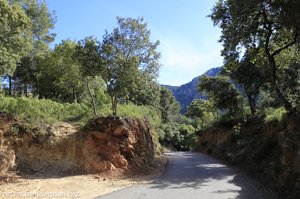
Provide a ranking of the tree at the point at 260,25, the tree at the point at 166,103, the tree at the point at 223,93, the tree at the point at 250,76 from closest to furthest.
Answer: the tree at the point at 260,25, the tree at the point at 250,76, the tree at the point at 223,93, the tree at the point at 166,103

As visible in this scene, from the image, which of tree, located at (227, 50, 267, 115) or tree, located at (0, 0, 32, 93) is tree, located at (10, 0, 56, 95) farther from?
tree, located at (227, 50, 267, 115)

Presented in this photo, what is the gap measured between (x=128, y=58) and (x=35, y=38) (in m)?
21.3

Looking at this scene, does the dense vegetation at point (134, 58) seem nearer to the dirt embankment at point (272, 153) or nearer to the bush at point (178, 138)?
the dirt embankment at point (272, 153)

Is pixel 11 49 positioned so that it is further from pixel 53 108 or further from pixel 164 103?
pixel 164 103

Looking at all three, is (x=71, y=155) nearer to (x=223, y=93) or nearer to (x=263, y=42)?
(x=263, y=42)

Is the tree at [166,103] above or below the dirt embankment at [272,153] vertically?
above

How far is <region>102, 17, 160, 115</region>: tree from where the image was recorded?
20453 mm

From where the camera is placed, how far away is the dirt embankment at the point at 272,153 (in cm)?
1255

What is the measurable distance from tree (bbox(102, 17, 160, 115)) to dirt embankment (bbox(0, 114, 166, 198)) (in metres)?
2.67

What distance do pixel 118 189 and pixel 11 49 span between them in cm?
1235

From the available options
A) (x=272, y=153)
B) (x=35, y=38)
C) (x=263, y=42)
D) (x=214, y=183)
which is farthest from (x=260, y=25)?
(x=35, y=38)

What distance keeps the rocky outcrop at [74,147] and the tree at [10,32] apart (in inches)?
215

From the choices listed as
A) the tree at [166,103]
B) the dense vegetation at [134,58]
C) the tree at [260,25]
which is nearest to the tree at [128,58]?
the dense vegetation at [134,58]

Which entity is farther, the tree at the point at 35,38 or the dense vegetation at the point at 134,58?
the tree at the point at 35,38
